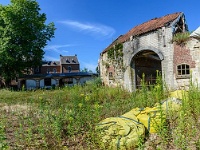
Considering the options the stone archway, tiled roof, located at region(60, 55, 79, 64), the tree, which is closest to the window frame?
the stone archway

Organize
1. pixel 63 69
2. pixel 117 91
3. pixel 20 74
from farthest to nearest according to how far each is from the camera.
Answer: pixel 63 69, pixel 20 74, pixel 117 91

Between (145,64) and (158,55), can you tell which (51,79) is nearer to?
(145,64)

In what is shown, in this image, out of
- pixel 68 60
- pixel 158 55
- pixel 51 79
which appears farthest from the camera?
pixel 68 60


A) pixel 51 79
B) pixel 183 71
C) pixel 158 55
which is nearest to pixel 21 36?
pixel 51 79

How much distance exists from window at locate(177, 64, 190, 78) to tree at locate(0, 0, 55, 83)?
17.4 meters

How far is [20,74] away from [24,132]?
21396 millimetres

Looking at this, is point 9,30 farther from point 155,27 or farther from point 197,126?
point 197,126

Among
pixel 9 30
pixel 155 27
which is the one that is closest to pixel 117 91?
pixel 155 27

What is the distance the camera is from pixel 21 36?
23.0m

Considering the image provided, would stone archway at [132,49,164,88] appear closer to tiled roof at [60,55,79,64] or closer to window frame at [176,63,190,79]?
window frame at [176,63,190,79]

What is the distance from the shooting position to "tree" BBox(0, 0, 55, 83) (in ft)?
70.3

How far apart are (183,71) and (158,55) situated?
6.72 ft

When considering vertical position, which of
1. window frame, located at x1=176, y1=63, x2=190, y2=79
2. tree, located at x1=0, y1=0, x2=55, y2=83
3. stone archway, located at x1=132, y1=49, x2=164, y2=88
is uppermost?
tree, located at x1=0, y1=0, x2=55, y2=83

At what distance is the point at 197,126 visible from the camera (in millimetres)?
4340
